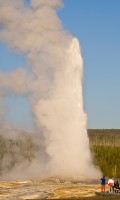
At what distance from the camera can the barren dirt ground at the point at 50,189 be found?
28.7 metres

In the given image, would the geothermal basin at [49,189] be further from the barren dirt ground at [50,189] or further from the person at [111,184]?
the person at [111,184]

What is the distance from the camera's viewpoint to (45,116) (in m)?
44.9

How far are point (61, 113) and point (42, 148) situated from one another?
174 inches

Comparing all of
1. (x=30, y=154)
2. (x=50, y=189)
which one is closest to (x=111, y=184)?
(x=50, y=189)

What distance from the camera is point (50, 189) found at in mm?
31703

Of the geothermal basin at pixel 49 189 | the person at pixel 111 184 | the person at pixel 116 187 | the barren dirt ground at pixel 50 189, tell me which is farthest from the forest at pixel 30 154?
the person at pixel 111 184

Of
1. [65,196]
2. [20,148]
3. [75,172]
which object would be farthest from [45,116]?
[20,148]

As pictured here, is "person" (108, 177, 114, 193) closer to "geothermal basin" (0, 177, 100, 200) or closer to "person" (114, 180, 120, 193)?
"person" (114, 180, 120, 193)

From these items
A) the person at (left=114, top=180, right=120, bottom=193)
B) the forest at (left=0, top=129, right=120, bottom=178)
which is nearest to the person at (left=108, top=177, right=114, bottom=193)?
the person at (left=114, top=180, right=120, bottom=193)

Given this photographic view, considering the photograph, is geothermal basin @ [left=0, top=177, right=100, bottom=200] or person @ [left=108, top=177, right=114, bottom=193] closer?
person @ [left=108, top=177, right=114, bottom=193]

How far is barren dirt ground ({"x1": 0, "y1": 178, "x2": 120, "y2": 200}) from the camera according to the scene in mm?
28734

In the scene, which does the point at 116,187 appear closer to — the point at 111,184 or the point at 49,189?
the point at 111,184

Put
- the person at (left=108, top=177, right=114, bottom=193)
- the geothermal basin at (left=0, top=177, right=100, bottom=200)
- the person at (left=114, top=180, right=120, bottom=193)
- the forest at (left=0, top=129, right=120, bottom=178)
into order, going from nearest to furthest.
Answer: the person at (left=108, top=177, right=114, bottom=193), the person at (left=114, top=180, right=120, bottom=193), the geothermal basin at (left=0, top=177, right=100, bottom=200), the forest at (left=0, top=129, right=120, bottom=178)

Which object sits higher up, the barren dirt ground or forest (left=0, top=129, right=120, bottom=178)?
forest (left=0, top=129, right=120, bottom=178)
